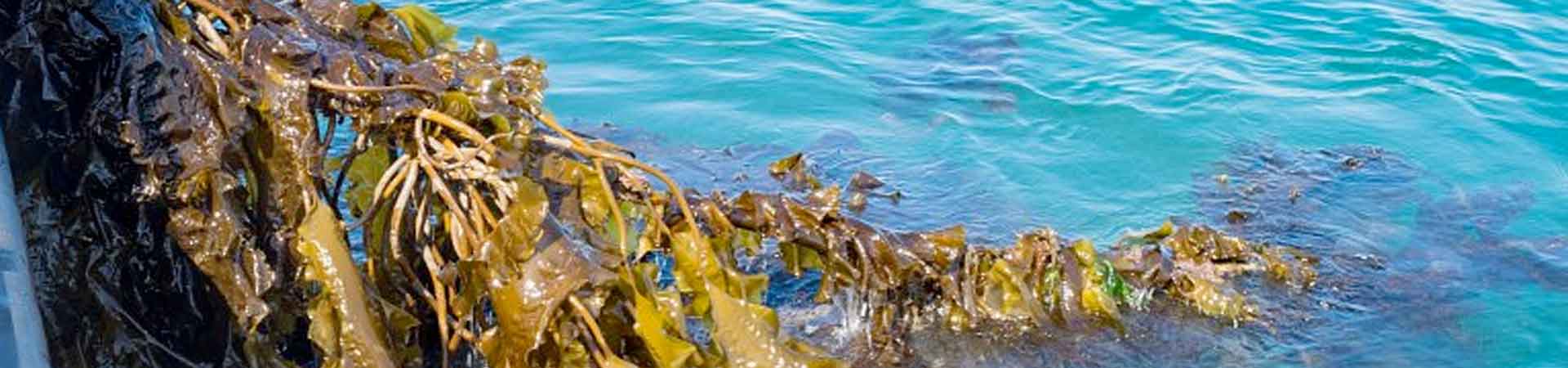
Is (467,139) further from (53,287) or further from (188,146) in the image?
(53,287)

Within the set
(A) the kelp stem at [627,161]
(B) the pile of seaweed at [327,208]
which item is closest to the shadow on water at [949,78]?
(B) the pile of seaweed at [327,208]

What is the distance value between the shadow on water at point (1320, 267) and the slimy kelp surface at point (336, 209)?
1734 millimetres

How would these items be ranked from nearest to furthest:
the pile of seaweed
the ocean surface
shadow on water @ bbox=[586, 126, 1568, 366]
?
the pile of seaweed, shadow on water @ bbox=[586, 126, 1568, 366], the ocean surface

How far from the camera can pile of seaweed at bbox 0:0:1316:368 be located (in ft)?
7.89

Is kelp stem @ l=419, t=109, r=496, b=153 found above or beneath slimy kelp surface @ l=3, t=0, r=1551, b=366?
above

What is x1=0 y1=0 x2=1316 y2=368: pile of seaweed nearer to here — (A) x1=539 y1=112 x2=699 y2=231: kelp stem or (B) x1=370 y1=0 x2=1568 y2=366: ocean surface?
(A) x1=539 y1=112 x2=699 y2=231: kelp stem

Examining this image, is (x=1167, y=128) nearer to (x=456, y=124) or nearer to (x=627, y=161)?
(x=627, y=161)

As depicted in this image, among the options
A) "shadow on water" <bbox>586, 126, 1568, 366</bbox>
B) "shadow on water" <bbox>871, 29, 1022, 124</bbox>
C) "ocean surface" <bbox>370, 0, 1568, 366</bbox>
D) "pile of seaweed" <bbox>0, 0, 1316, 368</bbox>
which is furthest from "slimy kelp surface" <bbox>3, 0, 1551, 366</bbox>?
"shadow on water" <bbox>871, 29, 1022, 124</bbox>

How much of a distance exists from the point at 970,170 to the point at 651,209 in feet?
14.5

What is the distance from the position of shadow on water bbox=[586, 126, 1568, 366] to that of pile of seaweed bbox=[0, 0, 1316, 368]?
1.76 meters

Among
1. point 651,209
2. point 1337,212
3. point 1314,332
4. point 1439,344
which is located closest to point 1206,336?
point 1314,332

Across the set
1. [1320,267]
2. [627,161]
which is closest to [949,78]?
[1320,267]

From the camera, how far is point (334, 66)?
2580 millimetres

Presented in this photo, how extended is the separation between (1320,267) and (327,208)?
14.2 ft
